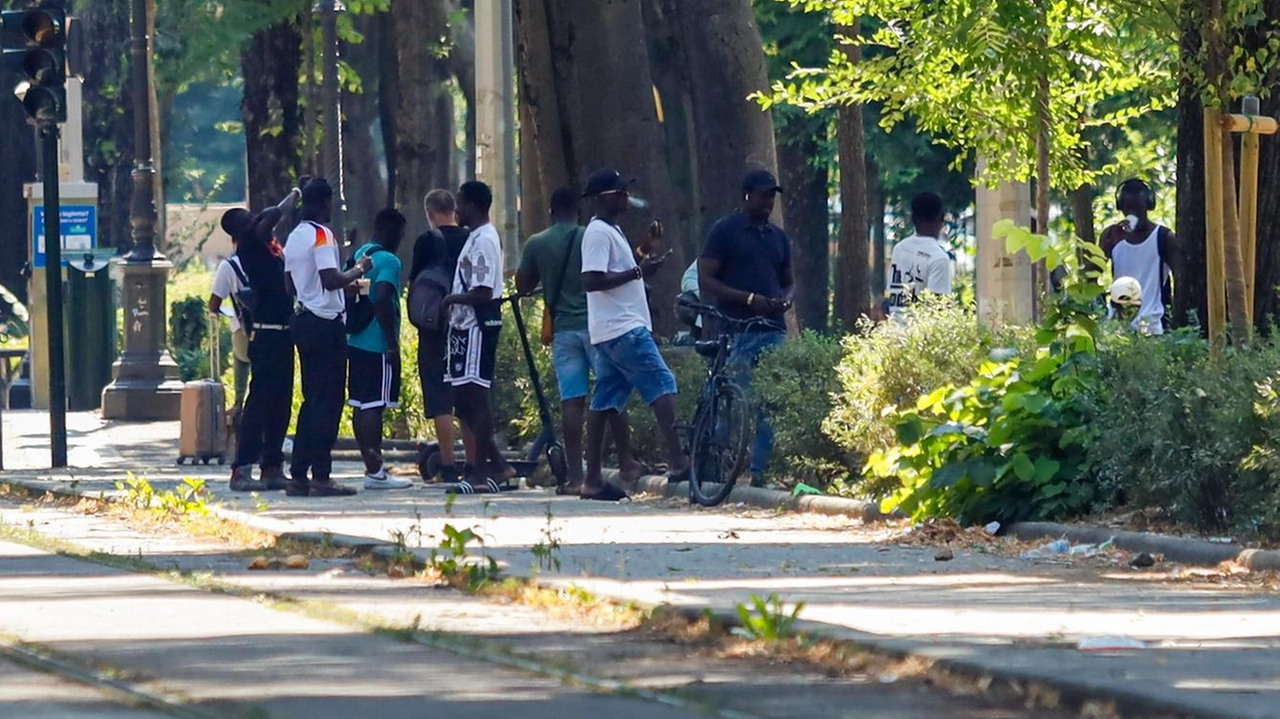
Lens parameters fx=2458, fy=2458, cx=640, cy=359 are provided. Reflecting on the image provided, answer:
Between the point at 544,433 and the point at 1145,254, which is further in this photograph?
the point at 544,433

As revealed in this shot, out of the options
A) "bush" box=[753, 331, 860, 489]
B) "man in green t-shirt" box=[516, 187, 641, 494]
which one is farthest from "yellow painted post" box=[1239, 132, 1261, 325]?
"man in green t-shirt" box=[516, 187, 641, 494]

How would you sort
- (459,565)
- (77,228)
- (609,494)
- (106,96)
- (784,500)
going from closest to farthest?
(459,565) → (784,500) → (609,494) → (77,228) → (106,96)

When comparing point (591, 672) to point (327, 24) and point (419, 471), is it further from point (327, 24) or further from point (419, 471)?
point (327, 24)

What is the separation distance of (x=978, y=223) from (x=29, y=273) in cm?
1440

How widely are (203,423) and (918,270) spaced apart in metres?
5.95

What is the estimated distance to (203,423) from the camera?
18188 millimetres

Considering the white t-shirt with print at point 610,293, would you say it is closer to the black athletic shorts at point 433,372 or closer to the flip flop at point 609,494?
the flip flop at point 609,494

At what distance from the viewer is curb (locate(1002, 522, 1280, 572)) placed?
31.8 feet

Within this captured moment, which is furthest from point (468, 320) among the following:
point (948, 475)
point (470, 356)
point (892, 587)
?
point (892, 587)

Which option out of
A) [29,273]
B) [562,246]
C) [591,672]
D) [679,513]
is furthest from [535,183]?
[591,672]

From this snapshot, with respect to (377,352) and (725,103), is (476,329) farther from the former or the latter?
(725,103)

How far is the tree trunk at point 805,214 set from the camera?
32406 mm

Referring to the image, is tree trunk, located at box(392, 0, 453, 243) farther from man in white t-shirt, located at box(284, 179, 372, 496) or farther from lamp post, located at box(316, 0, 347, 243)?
man in white t-shirt, located at box(284, 179, 372, 496)

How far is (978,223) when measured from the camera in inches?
703
